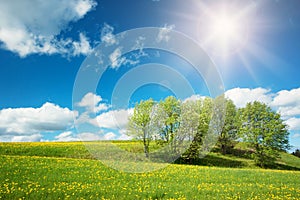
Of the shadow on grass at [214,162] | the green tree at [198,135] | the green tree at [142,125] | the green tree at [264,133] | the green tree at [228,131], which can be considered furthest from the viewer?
the green tree at [228,131]

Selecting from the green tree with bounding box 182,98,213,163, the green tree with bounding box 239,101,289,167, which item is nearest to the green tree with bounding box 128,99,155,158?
the green tree with bounding box 182,98,213,163

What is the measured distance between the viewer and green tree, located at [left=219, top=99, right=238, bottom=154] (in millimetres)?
48469

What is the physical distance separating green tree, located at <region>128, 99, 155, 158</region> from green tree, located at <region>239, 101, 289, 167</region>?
1860 centimetres

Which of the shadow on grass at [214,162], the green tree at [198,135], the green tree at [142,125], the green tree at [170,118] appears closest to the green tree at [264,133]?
the shadow on grass at [214,162]

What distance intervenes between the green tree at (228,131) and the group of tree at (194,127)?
3.41m

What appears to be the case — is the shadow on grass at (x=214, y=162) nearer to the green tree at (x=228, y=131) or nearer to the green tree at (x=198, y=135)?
the green tree at (x=198, y=135)

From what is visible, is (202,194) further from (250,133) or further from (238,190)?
(250,133)

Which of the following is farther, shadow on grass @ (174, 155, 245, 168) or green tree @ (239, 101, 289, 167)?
green tree @ (239, 101, 289, 167)

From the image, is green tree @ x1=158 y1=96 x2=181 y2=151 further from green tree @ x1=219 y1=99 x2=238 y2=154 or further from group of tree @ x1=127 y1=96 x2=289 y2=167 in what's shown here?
green tree @ x1=219 y1=99 x2=238 y2=154

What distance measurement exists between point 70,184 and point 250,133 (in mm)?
36784

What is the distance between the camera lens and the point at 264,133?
40.7 m

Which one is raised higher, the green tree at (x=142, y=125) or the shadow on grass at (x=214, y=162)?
the green tree at (x=142, y=125)

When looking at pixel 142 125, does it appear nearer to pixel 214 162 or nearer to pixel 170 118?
pixel 170 118

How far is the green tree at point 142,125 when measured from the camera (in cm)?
3612
